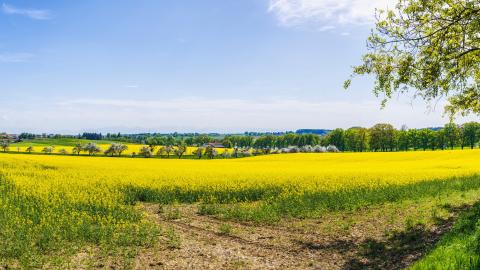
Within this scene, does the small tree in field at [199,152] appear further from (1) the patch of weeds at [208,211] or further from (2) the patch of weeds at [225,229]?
(2) the patch of weeds at [225,229]

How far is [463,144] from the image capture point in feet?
370

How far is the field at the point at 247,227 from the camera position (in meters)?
10.6

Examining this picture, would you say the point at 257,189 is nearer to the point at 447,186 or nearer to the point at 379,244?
the point at 447,186

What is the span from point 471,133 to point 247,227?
113 meters

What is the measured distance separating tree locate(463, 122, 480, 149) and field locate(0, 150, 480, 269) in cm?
9819

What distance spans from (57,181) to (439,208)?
77.1 feet

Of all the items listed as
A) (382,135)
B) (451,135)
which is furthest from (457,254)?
(451,135)

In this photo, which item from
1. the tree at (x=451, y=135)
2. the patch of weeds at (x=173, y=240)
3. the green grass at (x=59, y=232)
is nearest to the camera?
the green grass at (x=59, y=232)

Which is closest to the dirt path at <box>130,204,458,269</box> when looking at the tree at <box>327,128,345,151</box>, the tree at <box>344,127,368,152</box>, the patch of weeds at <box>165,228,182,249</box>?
the patch of weeds at <box>165,228,182,249</box>

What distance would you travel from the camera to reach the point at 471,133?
108m

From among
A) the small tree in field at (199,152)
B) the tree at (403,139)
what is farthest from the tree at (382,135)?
the small tree in field at (199,152)

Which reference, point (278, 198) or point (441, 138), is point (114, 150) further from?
point (278, 198)

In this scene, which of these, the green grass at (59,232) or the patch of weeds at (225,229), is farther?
the patch of weeds at (225,229)

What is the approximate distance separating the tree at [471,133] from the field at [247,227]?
98.2 m
